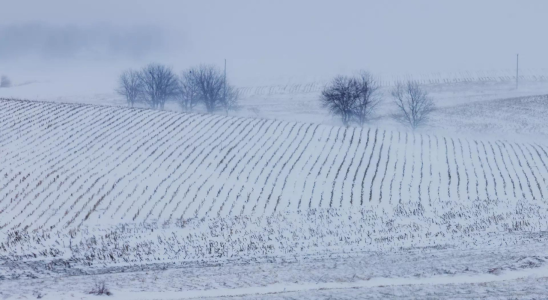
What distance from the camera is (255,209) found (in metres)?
21.2

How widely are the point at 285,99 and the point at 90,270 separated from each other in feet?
239

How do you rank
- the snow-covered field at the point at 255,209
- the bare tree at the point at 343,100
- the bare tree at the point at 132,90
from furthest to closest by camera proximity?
1. the bare tree at the point at 132,90
2. the bare tree at the point at 343,100
3. the snow-covered field at the point at 255,209

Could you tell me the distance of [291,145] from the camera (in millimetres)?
32469

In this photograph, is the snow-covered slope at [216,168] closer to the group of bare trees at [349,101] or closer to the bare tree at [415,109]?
the group of bare trees at [349,101]

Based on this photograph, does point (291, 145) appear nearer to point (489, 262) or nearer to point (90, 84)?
point (489, 262)

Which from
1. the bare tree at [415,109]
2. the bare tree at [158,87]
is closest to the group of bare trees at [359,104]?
the bare tree at [415,109]

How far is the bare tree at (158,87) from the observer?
271 feet

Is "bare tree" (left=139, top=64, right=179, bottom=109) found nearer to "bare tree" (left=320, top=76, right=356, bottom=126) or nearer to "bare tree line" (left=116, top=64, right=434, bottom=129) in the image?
"bare tree line" (left=116, top=64, right=434, bottom=129)

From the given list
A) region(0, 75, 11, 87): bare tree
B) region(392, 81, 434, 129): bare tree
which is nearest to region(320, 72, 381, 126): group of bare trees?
region(392, 81, 434, 129): bare tree

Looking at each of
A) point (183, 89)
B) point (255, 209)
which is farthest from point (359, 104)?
point (255, 209)

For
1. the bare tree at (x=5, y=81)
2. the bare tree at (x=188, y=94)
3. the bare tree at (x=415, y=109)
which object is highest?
the bare tree at (x=5, y=81)

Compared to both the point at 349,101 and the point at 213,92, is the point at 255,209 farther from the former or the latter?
the point at 213,92

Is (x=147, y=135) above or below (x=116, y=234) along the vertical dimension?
above

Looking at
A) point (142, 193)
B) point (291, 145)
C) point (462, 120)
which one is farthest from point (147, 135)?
point (462, 120)
